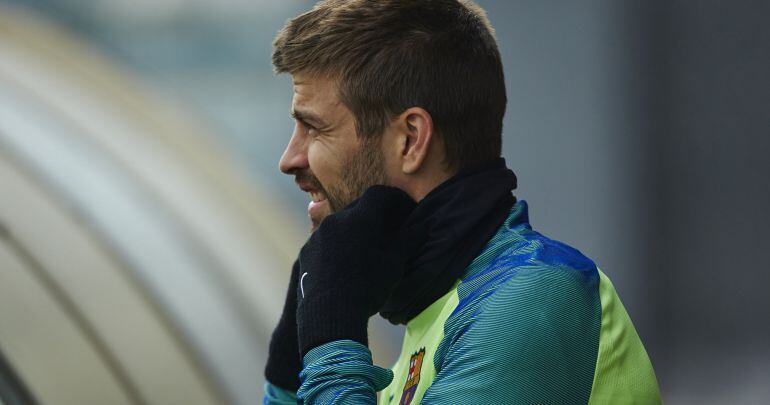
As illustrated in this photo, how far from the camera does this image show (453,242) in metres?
1.45

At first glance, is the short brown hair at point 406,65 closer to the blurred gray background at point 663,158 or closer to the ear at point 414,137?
the ear at point 414,137

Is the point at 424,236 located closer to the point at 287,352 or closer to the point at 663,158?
the point at 287,352

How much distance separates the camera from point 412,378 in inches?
58.8

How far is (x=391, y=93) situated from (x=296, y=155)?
0.53 feet

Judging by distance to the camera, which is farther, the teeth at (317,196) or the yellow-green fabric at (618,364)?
the teeth at (317,196)

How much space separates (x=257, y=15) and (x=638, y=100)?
1.78 metres

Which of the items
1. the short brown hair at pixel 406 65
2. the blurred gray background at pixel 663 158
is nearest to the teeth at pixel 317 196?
the short brown hair at pixel 406 65

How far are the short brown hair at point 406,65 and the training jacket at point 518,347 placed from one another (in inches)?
6.7

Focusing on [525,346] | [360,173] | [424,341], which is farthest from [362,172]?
[525,346]

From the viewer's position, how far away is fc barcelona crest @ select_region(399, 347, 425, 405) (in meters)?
1.47

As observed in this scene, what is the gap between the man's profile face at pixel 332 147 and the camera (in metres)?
1.50

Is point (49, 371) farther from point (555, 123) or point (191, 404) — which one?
point (555, 123)

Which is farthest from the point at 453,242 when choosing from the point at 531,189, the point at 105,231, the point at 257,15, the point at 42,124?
the point at 531,189

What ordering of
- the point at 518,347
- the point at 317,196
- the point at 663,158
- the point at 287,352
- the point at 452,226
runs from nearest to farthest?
the point at 518,347 < the point at 452,226 < the point at 317,196 < the point at 287,352 < the point at 663,158
